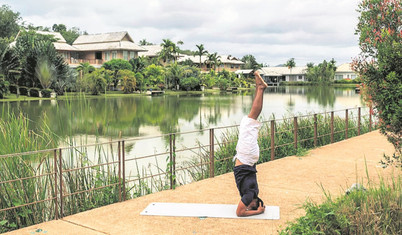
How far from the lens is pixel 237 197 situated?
6379mm

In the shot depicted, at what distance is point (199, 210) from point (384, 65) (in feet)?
9.82

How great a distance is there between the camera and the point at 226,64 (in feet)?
291

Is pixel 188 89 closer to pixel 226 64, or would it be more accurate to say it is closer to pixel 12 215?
pixel 226 64

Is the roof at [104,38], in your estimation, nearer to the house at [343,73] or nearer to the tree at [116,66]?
the tree at [116,66]

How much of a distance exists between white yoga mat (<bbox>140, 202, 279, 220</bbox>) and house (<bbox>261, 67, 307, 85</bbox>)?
314ft

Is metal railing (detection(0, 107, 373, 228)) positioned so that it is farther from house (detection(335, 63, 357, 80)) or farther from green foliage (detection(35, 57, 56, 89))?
house (detection(335, 63, 357, 80))

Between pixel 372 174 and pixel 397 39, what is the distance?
3.01 meters

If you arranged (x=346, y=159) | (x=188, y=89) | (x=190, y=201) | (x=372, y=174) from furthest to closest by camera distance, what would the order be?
1. (x=188, y=89)
2. (x=346, y=159)
3. (x=372, y=174)
4. (x=190, y=201)

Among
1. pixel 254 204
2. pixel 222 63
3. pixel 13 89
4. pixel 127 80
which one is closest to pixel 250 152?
pixel 254 204

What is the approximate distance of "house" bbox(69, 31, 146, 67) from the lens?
60312 mm

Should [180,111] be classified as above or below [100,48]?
below

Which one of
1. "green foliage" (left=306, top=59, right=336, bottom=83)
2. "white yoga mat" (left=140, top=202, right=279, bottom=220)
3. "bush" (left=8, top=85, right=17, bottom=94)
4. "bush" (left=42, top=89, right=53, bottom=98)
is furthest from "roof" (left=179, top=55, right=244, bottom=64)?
"white yoga mat" (left=140, top=202, right=279, bottom=220)

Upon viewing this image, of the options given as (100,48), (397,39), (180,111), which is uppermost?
(100,48)

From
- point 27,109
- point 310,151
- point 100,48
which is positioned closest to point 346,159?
point 310,151
